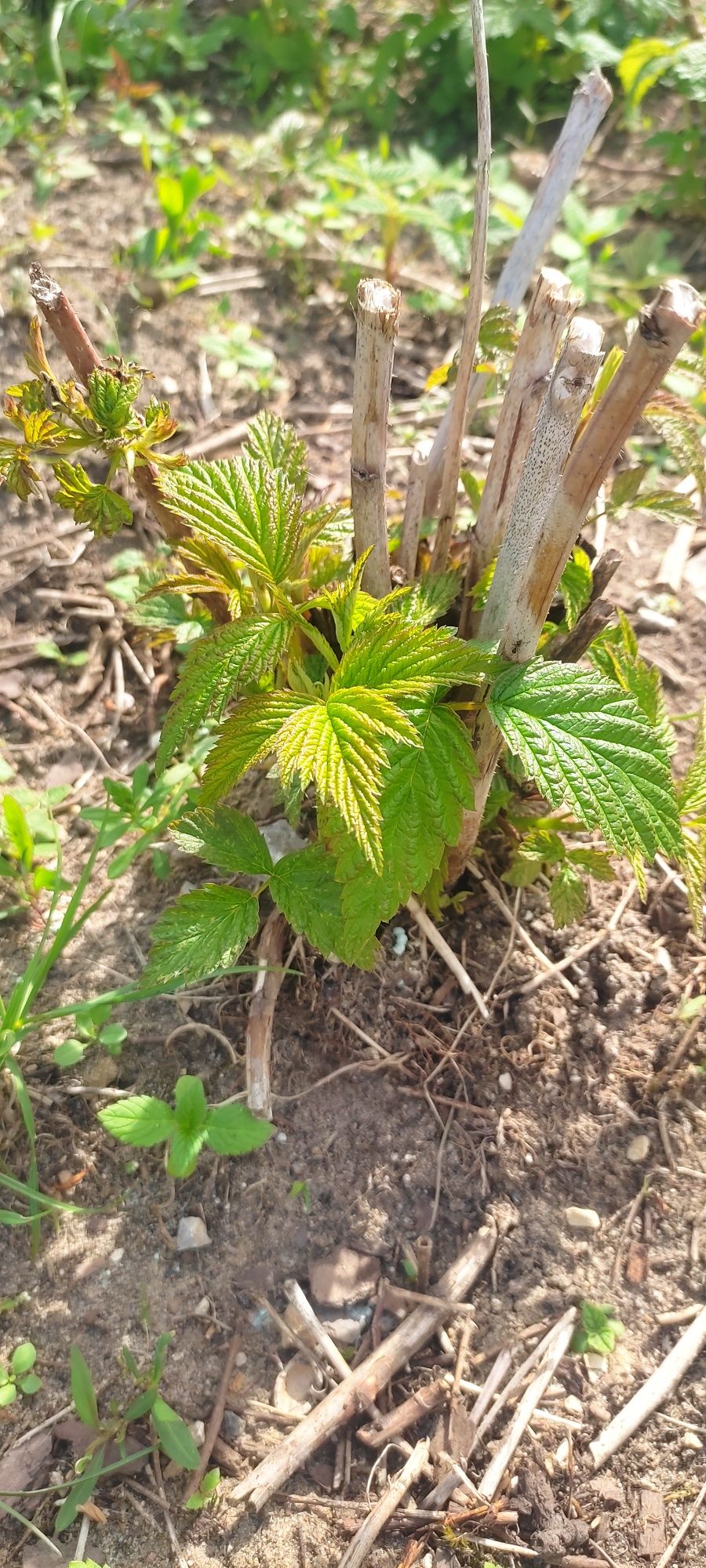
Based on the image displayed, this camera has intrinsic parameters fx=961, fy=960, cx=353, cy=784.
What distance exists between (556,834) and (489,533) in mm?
693

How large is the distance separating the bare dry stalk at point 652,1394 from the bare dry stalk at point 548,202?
1.76 meters

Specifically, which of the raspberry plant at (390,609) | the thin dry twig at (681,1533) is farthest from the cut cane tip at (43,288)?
the thin dry twig at (681,1533)

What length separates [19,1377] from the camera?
176cm

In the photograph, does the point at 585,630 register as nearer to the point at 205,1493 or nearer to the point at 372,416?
the point at 372,416

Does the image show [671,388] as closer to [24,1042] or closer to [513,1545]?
[24,1042]

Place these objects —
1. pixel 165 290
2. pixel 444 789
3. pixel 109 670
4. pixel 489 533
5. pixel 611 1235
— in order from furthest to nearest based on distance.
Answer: pixel 165 290 → pixel 109 670 → pixel 611 1235 → pixel 489 533 → pixel 444 789

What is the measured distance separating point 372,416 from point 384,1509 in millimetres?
1866

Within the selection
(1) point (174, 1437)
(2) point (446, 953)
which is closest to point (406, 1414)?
(1) point (174, 1437)

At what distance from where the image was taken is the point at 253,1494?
1.67 metres

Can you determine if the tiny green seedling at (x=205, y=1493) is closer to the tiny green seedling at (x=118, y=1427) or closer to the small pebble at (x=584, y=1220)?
the tiny green seedling at (x=118, y=1427)

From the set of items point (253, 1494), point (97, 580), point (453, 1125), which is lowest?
point (253, 1494)

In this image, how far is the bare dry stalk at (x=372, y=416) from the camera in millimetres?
1438

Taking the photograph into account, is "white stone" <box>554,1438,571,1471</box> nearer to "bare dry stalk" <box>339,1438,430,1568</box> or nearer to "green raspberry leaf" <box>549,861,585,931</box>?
"bare dry stalk" <box>339,1438,430,1568</box>

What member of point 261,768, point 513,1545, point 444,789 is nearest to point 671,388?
point 261,768
